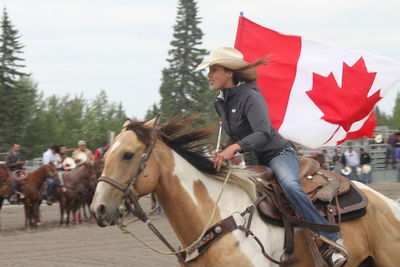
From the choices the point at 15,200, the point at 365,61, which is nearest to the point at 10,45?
the point at 15,200

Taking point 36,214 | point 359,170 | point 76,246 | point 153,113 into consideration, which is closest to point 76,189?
point 36,214

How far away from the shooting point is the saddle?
5238 mm

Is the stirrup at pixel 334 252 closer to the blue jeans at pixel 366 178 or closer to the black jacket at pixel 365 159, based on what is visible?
the black jacket at pixel 365 159

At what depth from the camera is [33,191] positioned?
1623cm

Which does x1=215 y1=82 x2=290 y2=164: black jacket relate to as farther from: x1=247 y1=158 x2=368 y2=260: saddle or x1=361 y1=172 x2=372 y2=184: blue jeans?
x1=361 y1=172 x2=372 y2=184: blue jeans

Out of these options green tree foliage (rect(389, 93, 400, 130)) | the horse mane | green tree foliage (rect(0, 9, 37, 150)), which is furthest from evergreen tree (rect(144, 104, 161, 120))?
green tree foliage (rect(389, 93, 400, 130))

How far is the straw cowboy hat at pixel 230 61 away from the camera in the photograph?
5320 mm

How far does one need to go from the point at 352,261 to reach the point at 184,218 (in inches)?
65.8

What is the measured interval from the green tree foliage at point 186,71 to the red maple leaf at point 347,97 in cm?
4652

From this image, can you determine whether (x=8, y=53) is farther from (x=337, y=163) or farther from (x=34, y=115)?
(x=337, y=163)

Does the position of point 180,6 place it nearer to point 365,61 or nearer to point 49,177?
point 49,177

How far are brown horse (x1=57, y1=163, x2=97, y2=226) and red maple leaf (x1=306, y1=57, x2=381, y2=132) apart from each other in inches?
412

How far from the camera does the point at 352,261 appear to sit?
18.5 ft

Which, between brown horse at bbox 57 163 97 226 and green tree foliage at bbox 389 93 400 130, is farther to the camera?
green tree foliage at bbox 389 93 400 130
